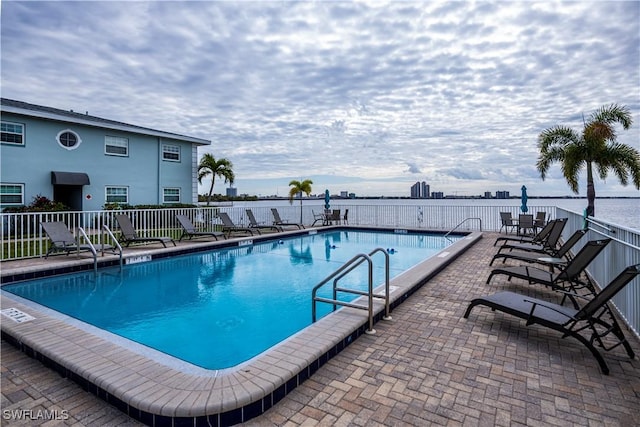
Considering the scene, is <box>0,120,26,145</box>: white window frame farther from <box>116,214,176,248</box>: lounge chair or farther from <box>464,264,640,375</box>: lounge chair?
<box>464,264,640,375</box>: lounge chair

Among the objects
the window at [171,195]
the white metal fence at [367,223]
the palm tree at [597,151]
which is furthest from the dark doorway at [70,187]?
the palm tree at [597,151]

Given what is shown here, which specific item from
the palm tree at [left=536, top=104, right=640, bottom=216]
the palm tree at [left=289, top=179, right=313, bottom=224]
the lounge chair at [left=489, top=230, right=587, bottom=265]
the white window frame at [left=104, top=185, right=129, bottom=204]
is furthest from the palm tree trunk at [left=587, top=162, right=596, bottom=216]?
the white window frame at [left=104, top=185, right=129, bottom=204]

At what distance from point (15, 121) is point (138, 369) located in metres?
15.8

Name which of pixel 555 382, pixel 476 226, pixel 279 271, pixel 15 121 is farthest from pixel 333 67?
pixel 15 121

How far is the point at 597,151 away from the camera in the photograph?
13227 mm

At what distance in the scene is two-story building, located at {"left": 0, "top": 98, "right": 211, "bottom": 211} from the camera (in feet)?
44.0

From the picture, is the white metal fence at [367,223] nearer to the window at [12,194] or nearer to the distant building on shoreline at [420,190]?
the window at [12,194]

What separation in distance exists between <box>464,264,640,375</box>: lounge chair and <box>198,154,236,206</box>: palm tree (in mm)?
19524

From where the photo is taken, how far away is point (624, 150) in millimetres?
13047

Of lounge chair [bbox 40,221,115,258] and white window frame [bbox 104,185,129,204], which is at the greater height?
white window frame [bbox 104,185,129,204]

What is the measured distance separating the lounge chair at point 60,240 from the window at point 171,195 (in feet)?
35.0

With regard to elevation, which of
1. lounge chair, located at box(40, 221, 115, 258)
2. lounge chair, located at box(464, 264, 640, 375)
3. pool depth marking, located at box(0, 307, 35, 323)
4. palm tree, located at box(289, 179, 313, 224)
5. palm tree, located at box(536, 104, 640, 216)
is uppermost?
palm tree, located at box(536, 104, 640, 216)

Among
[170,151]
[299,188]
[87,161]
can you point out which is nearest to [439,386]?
[87,161]

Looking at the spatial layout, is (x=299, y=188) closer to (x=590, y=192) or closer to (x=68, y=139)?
(x=68, y=139)
